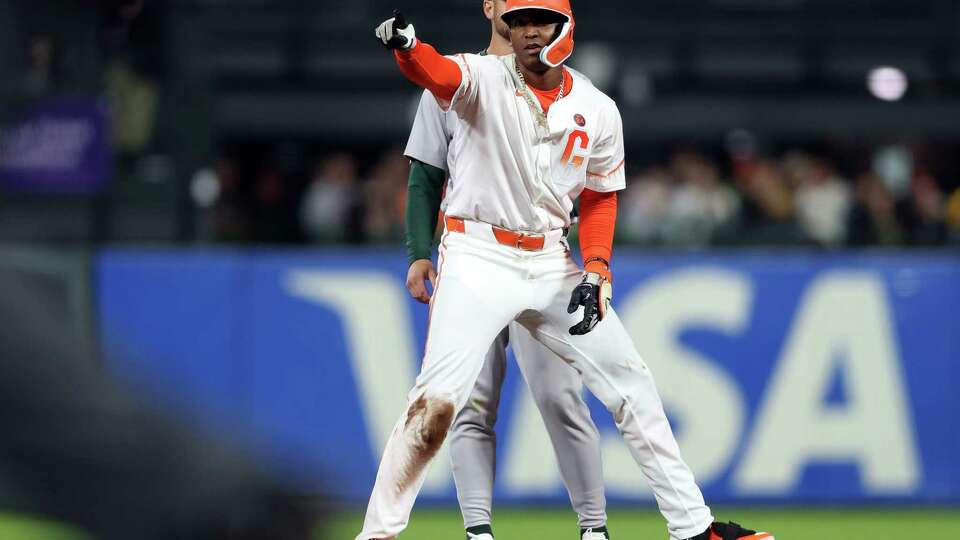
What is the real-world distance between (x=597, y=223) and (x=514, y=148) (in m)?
0.52

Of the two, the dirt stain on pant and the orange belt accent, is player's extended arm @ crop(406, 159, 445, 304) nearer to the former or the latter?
the orange belt accent

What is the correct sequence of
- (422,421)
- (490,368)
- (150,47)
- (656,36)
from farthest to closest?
(656,36)
(150,47)
(490,368)
(422,421)

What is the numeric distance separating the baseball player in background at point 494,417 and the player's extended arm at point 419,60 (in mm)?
598

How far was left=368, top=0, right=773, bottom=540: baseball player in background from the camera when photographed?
4770 mm

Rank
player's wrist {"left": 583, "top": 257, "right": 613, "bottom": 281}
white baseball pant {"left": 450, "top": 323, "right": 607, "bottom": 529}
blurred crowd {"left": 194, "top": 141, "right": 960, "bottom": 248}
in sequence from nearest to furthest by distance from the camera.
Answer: player's wrist {"left": 583, "top": 257, "right": 613, "bottom": 281} → white baseball pant {"left": 450, "top": 323, "right": 607, "bottom": 529} → blurred crowd {"left": 194, "top": 141, "right": 960, "bottom": 248}

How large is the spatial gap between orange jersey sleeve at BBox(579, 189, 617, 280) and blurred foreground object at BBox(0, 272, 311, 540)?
240 centimetres

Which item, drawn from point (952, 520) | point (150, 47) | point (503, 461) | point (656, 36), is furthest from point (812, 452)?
point (656, 36)

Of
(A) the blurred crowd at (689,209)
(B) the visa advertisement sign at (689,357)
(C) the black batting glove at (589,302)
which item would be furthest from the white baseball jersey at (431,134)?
(A) the blurred crowd at (689,209)

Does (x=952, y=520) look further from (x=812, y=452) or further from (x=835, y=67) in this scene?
(x=835, y=67)

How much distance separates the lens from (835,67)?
690 inches

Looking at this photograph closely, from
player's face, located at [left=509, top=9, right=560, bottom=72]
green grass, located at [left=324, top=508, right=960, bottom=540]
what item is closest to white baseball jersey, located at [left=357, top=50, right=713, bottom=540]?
player's face, located at [left=509, top=9, right=560, bottom=72]

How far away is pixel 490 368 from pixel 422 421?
25.6 inches

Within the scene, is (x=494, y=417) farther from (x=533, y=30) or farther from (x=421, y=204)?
(x=533, y=30)

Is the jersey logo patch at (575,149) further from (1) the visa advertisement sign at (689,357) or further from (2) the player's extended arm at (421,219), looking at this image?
(1) the visa advertisement sign at (689,357)
